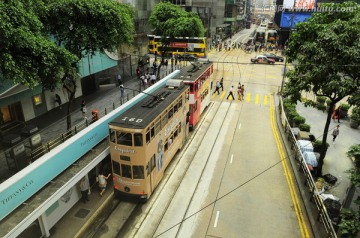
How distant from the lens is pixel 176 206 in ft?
45.7

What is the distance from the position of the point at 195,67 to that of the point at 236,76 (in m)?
17.8

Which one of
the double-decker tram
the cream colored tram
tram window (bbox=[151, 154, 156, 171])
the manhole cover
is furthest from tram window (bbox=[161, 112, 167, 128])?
the double-decker tram

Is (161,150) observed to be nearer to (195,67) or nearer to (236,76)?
(195,67)

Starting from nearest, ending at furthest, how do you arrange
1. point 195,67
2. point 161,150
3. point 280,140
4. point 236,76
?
point 161,150
point 280,140
point 195,67
point 236,76

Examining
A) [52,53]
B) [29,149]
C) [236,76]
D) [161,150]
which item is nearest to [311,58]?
[161,150]

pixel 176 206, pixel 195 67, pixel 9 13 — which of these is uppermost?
pixel 9 13

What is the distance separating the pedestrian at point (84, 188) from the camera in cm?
1363

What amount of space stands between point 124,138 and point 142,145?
34.6 inches

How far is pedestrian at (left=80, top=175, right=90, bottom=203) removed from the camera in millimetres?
13633

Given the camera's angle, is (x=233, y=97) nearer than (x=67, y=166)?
No

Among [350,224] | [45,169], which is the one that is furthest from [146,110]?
[350,224]

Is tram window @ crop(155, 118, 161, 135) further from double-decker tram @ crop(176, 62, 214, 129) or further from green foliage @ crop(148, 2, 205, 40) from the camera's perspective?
green foliage @ crop(148, 2, 205, 40)

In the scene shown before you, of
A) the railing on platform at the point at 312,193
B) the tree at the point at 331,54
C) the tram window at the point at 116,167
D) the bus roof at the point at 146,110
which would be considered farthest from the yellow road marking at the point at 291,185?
the tram window at the point at 116,167

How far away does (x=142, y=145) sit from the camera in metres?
12.4
